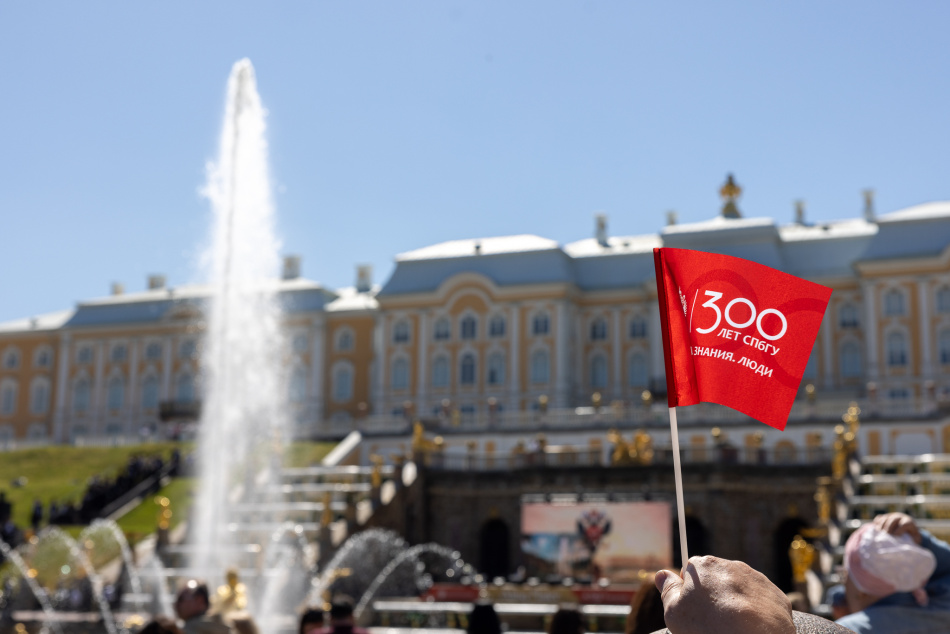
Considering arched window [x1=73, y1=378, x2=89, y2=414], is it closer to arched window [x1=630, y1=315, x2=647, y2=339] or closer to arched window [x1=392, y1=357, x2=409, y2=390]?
arched window [x1=392, y1=357, x2=409, y2=390]

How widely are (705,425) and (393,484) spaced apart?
1207 cm

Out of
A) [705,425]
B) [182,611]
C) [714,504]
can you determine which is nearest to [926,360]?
[705,425]

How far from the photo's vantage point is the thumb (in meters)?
2.91

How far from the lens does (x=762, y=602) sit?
2.83m

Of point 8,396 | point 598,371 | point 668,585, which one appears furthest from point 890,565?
point 8,396

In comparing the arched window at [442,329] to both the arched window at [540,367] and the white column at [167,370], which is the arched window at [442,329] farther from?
the white column at [167,370]

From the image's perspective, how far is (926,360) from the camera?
5112cm

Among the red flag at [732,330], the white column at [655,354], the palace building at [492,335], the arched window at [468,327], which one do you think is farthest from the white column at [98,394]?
the red flag at [732,330]

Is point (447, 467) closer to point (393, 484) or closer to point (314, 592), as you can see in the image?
point (393, 484)

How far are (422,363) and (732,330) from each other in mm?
54858

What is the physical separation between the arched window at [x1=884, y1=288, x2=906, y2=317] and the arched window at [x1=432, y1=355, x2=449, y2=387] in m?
20.8

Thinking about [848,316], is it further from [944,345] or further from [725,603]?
[725,603]

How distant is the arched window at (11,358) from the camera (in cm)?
7106

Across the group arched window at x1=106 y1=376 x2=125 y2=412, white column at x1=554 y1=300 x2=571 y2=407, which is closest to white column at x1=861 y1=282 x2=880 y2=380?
white column at x1=554 y1=300 x2=571 y2=407
